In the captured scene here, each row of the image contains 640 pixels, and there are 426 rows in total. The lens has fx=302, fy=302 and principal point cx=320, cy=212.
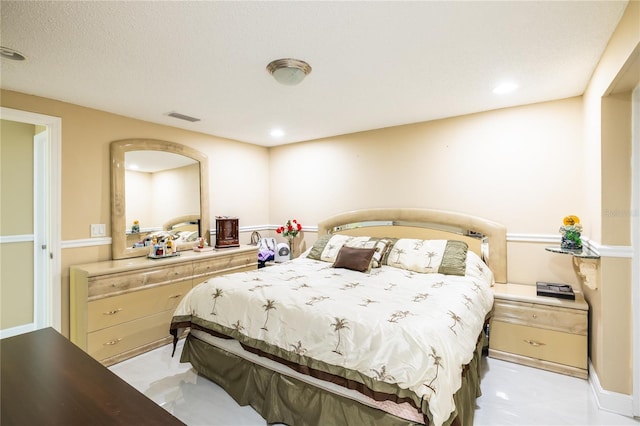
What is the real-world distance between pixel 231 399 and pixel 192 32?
2501mm

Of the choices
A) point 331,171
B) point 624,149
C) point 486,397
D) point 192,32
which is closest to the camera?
point 192,32

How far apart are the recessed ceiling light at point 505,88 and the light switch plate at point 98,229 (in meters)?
4.07

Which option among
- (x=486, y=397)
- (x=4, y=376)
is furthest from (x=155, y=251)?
(x=486, y=397)

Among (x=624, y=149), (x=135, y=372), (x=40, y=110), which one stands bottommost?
(x=135, y=372)

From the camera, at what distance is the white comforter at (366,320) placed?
4.97ft

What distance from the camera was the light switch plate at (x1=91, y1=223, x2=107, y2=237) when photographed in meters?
3.11

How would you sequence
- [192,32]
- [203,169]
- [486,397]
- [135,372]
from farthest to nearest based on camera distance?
[203,169]
[135,372]
[486,397]
[192,32]

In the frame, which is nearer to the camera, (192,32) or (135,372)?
(192,32)

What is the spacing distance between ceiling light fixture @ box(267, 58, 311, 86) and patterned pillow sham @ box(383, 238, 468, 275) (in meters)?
2.03

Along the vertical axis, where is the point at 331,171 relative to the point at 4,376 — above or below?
above

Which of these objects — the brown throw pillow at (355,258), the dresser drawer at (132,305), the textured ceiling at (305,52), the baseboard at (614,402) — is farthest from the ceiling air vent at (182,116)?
the baseboard at (614,402)

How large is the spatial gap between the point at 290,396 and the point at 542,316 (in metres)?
2.25

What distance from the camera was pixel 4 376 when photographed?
962 mm

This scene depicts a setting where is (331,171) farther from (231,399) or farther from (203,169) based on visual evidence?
(231,399)
